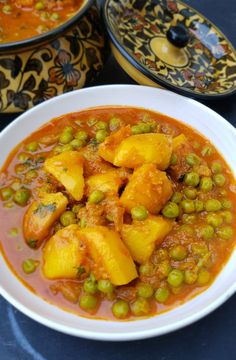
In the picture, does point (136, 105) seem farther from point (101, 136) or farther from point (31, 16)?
point (31, 16)

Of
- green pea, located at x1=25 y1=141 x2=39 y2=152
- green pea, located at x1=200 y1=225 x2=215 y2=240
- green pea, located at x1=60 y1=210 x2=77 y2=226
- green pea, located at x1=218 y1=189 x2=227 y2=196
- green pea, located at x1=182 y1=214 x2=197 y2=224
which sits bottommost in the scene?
green pea, located at x1=25 y1=141 x2=39 y2=152

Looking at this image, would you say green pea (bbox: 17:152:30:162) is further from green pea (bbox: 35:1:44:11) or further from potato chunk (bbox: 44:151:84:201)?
green pea (bbox: 35:1:44:11)

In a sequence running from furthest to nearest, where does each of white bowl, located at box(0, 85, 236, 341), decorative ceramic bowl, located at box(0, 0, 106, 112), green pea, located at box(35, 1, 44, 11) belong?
green pea, located at box(35, 1, 44, 11) < decorative ceramic bowl, located at box(0, 0, 106, 112) < white bowl, located at box(0, 85, 236, 341)

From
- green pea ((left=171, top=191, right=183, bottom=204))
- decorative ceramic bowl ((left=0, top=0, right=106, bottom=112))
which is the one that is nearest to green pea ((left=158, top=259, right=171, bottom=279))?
green pea ((left=171, top=191, right=183, bottom=204))

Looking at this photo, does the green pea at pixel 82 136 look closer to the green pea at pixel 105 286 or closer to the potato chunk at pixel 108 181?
the potato chunk at pixel 108 181

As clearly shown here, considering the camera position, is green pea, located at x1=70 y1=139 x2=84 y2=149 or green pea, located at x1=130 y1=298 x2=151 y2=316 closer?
green pea, located at x1=130 y1=298 x2=151 y2=316

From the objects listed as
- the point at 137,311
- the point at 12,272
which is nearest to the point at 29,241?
the point at 12,272

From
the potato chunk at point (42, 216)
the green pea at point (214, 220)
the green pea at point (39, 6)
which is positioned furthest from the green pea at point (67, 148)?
the green pea at point (39, 6)
